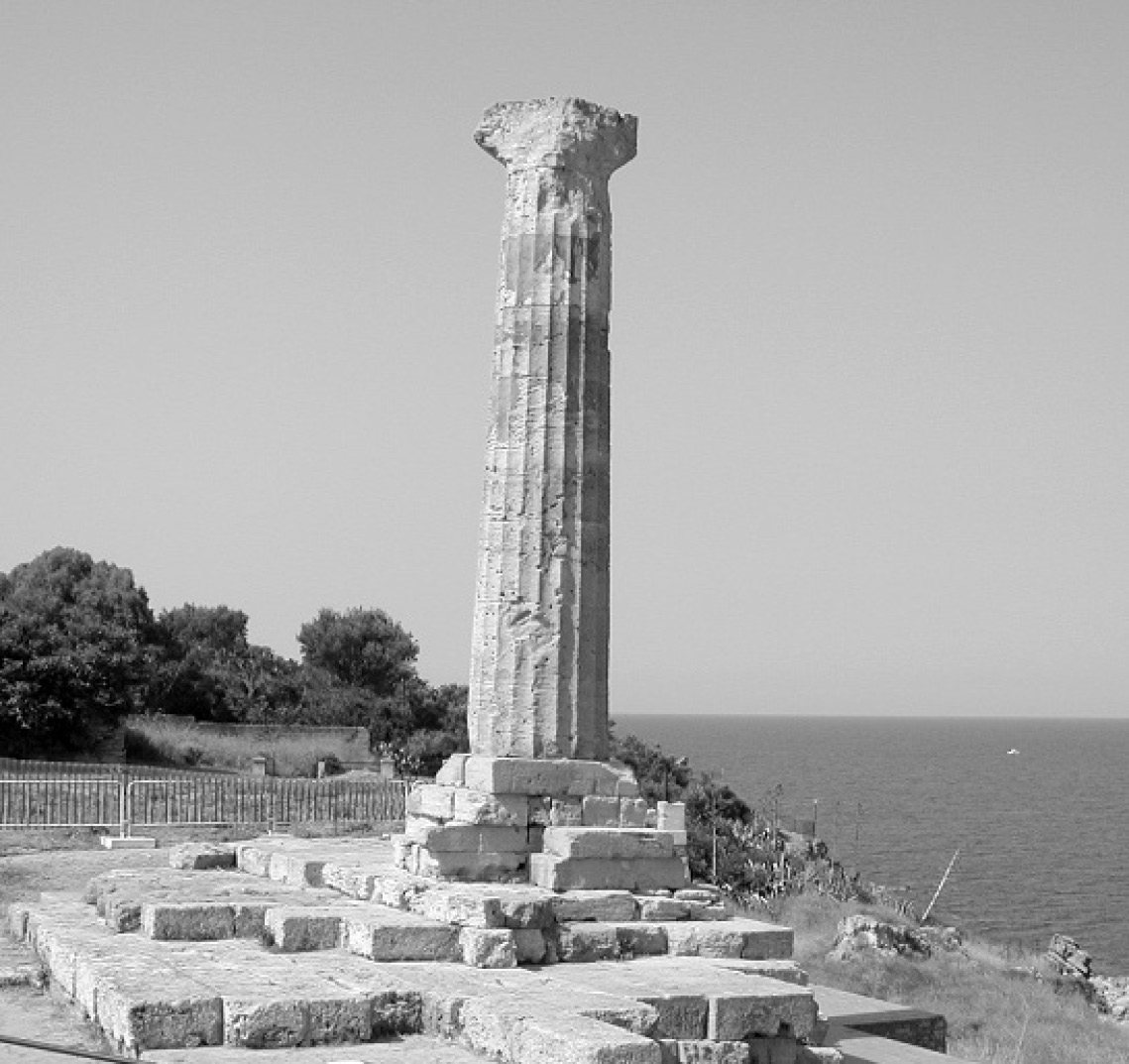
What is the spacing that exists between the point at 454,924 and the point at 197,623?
56897 mm

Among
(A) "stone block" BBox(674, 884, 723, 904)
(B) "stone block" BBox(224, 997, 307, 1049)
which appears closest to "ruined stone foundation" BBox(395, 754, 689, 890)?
(A) "stone block" BBox(674, 884, 723, 904)

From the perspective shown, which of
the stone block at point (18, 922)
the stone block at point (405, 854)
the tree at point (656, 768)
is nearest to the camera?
the stone block at point (405, 854)

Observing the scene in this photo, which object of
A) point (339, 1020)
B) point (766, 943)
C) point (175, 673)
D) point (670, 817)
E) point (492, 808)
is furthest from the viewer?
point (175, 673)

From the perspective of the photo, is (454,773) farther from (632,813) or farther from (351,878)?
(632,813)

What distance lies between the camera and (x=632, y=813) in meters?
13.7

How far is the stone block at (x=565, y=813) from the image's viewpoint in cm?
1348

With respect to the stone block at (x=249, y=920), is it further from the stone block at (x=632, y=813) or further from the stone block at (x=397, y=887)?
the stone block at (x=632, y=813)

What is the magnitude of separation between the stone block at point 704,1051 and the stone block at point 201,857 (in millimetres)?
7083

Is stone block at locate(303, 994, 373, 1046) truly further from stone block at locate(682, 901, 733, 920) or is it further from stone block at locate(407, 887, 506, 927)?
stone block at locate(682, 901, 733, 920)

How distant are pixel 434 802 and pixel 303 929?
2.54 m

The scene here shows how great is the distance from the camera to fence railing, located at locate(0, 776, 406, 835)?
2438 cm

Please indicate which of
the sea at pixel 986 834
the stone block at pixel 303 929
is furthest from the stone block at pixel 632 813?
the sea at pixel 986 834

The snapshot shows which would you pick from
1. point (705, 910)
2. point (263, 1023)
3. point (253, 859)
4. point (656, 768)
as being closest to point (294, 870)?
point (253, 859)

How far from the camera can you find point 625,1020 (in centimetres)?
950
